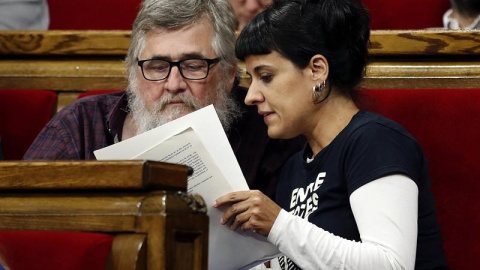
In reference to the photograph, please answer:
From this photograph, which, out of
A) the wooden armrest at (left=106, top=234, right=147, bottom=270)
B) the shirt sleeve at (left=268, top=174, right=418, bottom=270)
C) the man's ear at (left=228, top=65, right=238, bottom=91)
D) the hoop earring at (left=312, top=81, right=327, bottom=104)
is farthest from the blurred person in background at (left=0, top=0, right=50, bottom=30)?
the wooden armrest at (left=106, top=234, right=147, bottom=270)

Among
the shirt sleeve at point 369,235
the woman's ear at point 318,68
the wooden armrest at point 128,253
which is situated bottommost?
the shirt sleeve at point 369,235

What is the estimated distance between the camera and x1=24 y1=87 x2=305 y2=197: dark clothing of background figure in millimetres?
1404

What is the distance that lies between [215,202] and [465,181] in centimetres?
50

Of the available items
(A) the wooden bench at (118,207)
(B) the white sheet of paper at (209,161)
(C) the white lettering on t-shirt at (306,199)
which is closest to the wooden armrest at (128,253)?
(A) the wooden bench at (118,207)

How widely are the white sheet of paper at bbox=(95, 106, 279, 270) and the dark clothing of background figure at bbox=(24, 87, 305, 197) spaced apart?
331 mm

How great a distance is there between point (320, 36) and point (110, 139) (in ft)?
1.58

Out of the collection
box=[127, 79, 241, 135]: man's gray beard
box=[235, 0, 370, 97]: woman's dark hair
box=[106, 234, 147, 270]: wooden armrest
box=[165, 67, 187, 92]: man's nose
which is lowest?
box=[106, 234, 147, 270]: wooden armrest

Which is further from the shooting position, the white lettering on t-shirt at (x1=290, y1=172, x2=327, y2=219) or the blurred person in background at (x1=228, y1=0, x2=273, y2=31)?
the blurred person in background at (x1=228, y1=0, x2=273, y2=31)

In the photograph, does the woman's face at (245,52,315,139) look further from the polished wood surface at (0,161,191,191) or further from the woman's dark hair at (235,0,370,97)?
the polished wood surface at (0,161,191,191)

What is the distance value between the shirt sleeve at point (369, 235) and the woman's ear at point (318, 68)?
0.20 metres

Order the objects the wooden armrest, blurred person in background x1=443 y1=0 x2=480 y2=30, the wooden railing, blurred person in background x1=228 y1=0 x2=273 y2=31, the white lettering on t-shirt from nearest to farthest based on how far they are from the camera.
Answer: the wooden armrest, the white lettering on t-shirt, the wooden railing, blurred person in background x1=443 y1=0 x2=480 y2=30, blurred person in background x1=228 y1=0 x2=273 y2=31

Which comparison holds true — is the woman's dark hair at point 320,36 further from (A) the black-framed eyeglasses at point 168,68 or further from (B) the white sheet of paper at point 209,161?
(A) the black-framed eyeglasses at point 168,68

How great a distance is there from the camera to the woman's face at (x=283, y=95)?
45.0 inches

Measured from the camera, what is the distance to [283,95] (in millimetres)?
1143
